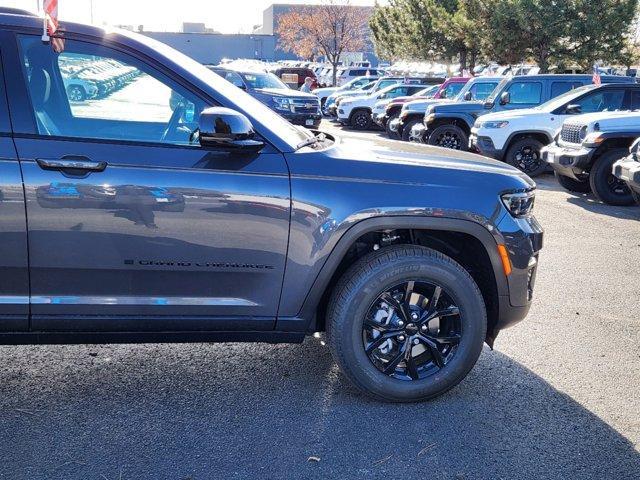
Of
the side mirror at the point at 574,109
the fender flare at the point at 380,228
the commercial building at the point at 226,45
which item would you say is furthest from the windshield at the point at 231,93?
the commercial building at the point at 226,45

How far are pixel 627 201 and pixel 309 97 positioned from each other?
37.6ft

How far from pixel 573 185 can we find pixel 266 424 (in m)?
8.90

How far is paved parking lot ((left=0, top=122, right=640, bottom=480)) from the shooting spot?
3221 millimetres

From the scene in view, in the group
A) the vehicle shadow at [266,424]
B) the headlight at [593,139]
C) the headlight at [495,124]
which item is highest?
the headlight at [593,139]

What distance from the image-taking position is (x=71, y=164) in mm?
3301

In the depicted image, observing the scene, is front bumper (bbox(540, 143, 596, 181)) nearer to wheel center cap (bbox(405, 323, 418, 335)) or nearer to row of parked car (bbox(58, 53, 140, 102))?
wheel center cap (bbox(405, 323, 418, 335))

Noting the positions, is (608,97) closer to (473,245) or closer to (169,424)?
(473,245)

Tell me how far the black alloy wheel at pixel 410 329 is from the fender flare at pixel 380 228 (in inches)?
11.7

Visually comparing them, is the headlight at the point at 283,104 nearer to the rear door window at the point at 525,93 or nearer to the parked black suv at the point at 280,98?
the parked black suv at the point at 280,98

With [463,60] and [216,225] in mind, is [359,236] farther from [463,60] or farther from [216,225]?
[463,60]

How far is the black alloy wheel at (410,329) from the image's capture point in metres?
3.76

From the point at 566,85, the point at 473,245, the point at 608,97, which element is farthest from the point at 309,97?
Result: the point at 473,245

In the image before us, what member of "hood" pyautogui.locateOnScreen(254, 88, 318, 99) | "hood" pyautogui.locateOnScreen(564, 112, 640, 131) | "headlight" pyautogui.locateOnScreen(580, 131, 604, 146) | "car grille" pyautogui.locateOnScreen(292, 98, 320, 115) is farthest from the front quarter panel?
"hood" pyautogui.locateOnScreen(254, 88, 318, 99)

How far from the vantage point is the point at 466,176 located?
12.3ft
